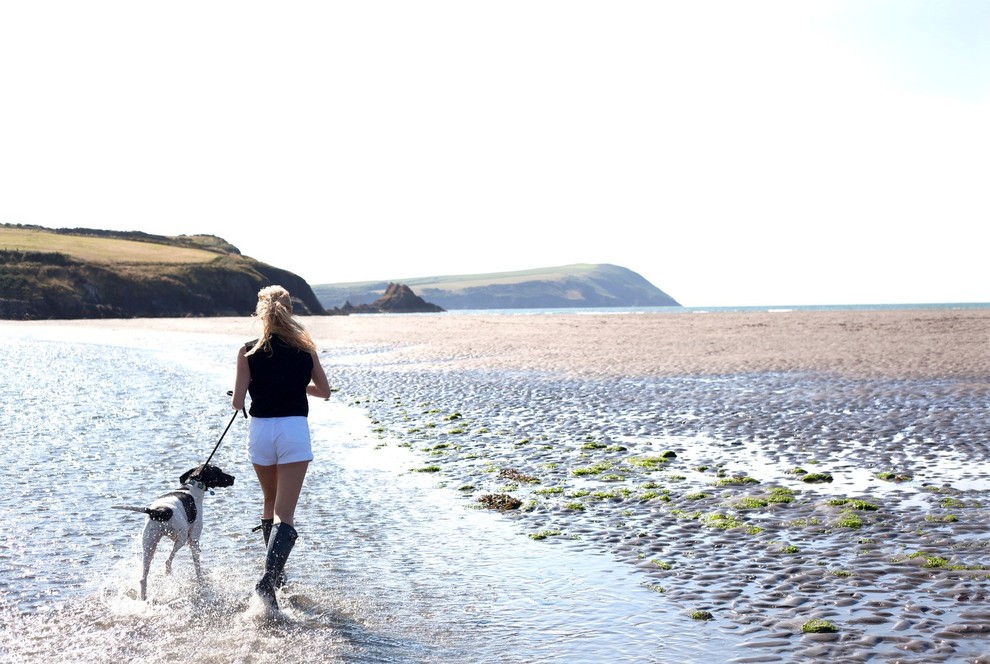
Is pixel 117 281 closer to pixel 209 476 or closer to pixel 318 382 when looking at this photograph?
pixel 209 476

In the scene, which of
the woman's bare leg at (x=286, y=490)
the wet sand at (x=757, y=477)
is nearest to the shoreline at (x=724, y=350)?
the wet sand at (x=757, y=477)

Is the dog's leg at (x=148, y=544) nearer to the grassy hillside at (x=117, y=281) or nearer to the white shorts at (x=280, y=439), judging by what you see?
the white shorts at (x=280, y=439)

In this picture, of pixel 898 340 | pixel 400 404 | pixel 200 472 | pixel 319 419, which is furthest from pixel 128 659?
pixel 898 340

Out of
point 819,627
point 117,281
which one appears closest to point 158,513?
point 819,627

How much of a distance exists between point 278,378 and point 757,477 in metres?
8.57

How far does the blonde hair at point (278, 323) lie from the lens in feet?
26.9

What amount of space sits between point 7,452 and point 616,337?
43.6 metres

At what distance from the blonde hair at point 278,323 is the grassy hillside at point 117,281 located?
448 ft

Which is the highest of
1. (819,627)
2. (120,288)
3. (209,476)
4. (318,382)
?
(120,288)

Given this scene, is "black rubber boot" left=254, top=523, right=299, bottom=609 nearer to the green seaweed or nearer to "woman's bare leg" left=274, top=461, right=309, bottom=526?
"woman's bare leg" left=274, top=461, right=309, bottom=526

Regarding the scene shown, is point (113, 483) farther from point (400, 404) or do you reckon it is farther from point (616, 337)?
point (616, 337)

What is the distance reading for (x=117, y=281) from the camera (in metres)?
154

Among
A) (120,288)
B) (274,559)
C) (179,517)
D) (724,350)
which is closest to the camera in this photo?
(274,559)

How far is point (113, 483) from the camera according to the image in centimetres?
1355
